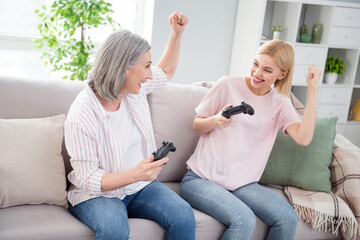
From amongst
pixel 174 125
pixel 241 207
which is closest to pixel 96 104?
pixel 174 125

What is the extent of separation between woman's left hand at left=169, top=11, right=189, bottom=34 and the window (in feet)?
5.10

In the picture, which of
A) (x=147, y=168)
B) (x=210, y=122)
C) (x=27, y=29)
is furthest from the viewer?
(x=27, y=29)

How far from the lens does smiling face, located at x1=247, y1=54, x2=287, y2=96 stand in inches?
67.2

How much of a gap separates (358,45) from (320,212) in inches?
85.5

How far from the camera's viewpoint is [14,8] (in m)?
3.07

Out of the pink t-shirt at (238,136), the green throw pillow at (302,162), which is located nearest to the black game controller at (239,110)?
the pink t-shirt at (238,136)

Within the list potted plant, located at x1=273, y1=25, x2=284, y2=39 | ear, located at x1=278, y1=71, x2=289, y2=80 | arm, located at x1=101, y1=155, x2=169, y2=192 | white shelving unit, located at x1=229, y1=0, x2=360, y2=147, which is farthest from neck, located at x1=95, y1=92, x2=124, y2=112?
potted plant, located at x1=273, y1=25, x2=284, y2=39

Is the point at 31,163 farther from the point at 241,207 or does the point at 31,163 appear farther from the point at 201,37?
the point at 201,37

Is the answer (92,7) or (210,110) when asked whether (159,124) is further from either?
(92,7)

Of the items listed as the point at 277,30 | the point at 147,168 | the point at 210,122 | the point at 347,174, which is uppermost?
the point at 277,30

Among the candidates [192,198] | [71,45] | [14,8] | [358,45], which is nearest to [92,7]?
[71,45]

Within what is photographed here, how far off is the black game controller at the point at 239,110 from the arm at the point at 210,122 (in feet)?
0.09

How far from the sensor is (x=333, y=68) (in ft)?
11.4

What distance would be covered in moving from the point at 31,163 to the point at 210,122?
0.73m
